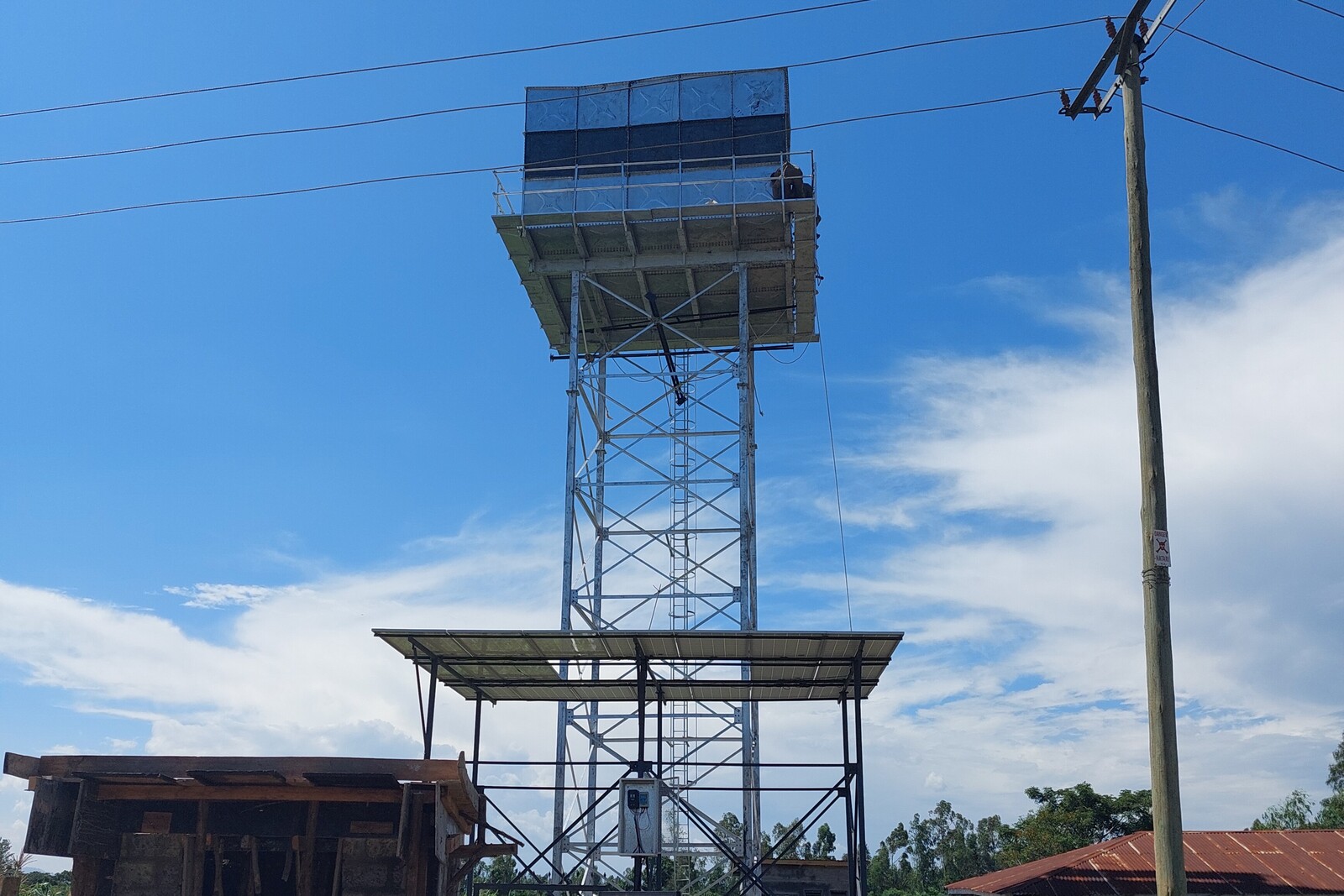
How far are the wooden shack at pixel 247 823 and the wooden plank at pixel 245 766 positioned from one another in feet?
0.03

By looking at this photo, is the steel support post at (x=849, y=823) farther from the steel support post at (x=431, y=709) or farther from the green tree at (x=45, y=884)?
the green tree at (x=45, y=884)

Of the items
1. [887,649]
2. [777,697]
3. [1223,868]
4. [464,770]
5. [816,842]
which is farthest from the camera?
[816,842]

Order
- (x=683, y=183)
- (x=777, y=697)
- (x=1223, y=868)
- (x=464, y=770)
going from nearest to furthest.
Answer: (x=464, y=770), (x=777, y=697), (x=1223, y=868), (x=683, y=183)

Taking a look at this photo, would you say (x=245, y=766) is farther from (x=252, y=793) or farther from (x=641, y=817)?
(x=641, y=817)

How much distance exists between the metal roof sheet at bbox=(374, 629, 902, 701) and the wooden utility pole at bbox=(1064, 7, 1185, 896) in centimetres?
679

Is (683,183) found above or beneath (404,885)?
above

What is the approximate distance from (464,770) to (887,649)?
26.1 feet

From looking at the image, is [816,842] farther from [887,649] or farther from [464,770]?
[464,770]

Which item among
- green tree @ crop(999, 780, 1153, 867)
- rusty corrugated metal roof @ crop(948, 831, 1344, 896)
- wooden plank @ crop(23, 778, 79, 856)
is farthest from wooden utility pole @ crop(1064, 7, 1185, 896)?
green tree @ crop(999, 780, 1153, 867)

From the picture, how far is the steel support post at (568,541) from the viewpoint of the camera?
22805 millimetres

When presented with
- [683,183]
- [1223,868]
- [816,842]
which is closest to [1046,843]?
[816,842]

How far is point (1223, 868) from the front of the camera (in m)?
23.8

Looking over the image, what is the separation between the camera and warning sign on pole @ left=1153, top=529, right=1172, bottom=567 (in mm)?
11188

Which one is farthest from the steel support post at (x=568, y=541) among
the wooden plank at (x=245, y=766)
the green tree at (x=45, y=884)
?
the green tree at (x=45, y=884)
